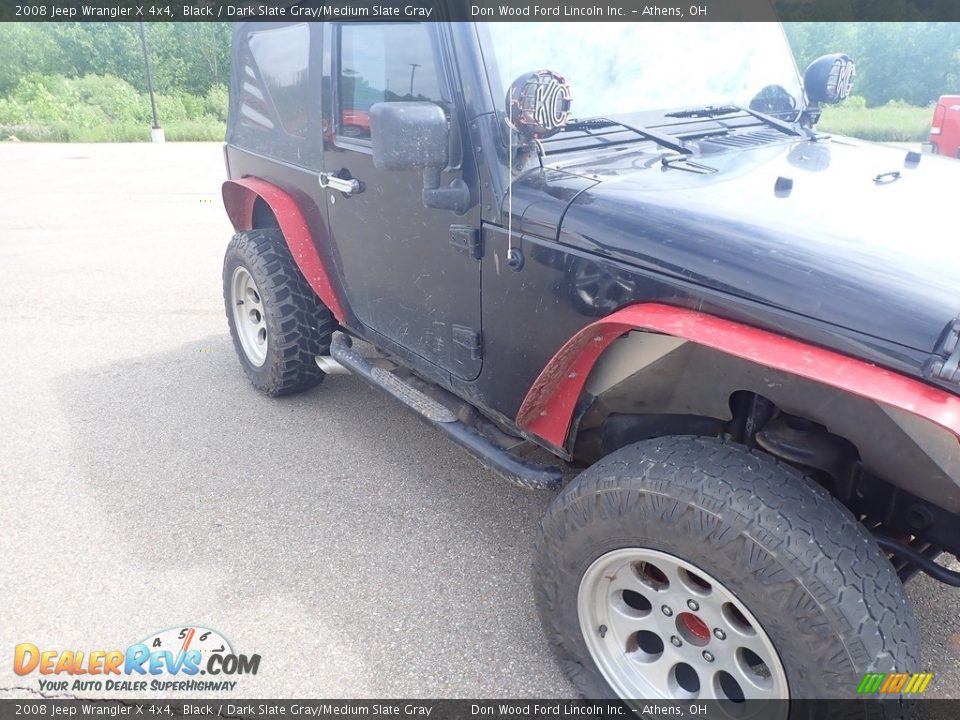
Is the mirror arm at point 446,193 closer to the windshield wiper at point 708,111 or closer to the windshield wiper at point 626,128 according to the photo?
the windshield wiper at point 626,128

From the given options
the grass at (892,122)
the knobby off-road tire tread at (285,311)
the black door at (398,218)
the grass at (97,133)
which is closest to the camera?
the black door at (398,218)

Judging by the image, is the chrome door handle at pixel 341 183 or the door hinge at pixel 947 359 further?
the chrome door handle at pixel 341 183

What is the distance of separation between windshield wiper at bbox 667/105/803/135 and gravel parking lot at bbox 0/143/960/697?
5.38 ft

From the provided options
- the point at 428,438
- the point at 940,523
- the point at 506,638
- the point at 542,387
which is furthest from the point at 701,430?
the point at 428,438

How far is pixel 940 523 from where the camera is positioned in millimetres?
1794

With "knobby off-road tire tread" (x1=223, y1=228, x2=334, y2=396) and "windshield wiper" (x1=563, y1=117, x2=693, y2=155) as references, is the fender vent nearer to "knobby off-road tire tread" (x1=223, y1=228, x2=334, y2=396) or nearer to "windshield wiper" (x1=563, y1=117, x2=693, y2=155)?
"windshield wiper" (x1=563, y1=117, x2=693, y2=155)

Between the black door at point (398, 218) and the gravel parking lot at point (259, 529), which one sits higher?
the black door at point (398, 218)

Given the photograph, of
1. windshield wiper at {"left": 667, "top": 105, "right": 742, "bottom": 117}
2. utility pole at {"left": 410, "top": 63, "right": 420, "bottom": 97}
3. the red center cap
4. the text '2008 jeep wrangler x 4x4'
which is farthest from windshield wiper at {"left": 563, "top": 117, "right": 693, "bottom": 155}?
the red center cap

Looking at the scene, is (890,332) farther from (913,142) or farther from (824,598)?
(913,142)

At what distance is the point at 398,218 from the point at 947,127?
672cm

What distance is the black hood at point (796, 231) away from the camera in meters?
1.51

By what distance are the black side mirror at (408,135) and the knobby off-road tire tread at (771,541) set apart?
100 cm

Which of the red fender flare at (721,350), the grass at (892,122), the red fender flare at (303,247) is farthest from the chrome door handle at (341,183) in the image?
the grass at (892,122)

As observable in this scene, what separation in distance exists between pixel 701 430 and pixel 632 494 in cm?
51
